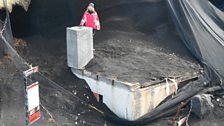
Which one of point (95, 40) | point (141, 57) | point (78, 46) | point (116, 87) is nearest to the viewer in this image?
point (116, 87)

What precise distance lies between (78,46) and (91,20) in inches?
51.0

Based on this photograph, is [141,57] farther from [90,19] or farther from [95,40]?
[90,19]

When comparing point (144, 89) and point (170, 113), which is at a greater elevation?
point (144, 89)

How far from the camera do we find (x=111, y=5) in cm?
1012

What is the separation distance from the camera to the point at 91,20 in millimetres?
9438

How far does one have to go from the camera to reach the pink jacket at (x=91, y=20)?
9331 millimetres

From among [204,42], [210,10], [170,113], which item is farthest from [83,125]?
[210,10]

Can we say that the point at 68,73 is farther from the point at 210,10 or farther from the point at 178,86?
the point at 210,10

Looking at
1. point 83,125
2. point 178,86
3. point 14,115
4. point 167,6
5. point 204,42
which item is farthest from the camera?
point 167,6

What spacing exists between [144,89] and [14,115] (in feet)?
8.48

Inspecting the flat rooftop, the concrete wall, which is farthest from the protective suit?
the concrete wall

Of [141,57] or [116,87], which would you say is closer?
[116,87]

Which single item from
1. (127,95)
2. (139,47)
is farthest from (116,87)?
(139,47)

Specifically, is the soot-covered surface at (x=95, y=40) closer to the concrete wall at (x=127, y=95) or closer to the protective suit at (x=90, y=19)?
the concrete wall at (x=127, y=95)
